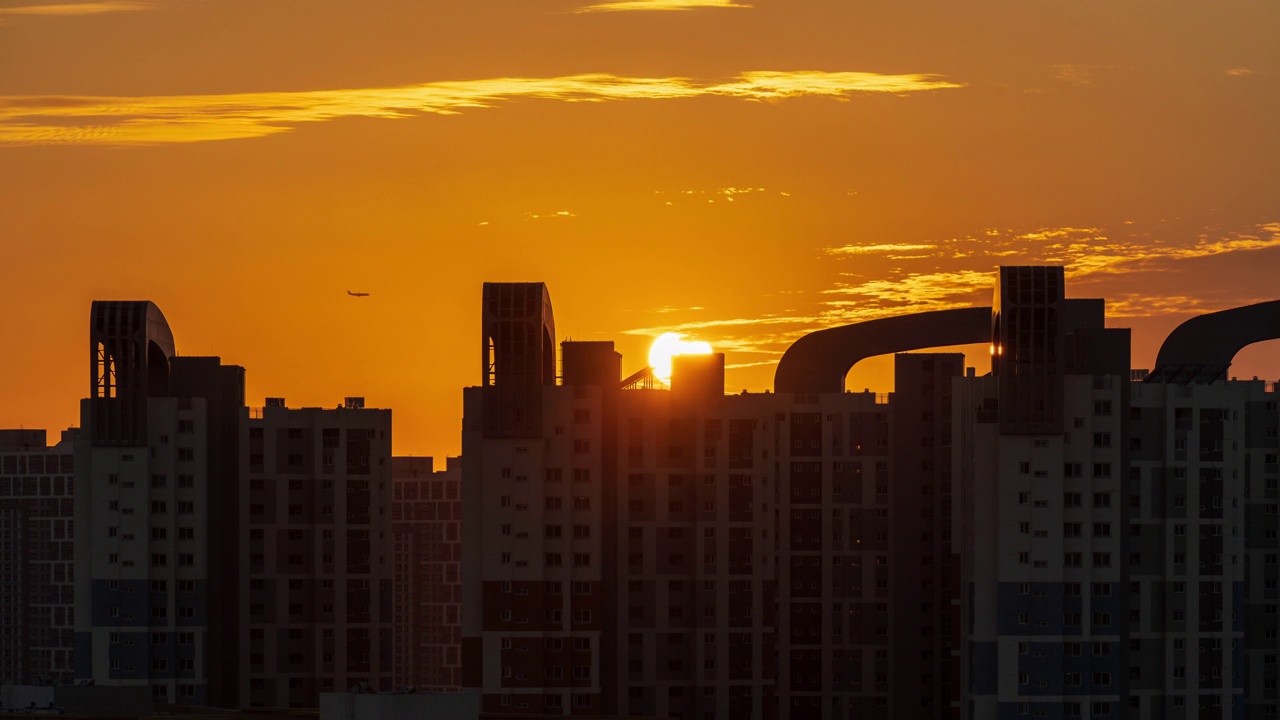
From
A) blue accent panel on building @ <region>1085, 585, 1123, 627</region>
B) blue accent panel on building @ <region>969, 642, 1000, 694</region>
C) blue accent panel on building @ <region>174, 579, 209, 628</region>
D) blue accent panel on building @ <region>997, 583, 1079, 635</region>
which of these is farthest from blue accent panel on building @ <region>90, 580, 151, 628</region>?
blue accent panel on building @ <region>1085, 585, 1123, 627</region>

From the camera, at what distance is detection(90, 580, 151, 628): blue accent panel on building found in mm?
193625

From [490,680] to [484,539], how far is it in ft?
39.2

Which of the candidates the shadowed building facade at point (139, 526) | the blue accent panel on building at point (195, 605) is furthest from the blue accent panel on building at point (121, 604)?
the blue accent panel on building at point (195, 605)

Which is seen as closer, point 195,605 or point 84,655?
point 84,655

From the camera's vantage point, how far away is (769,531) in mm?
198750

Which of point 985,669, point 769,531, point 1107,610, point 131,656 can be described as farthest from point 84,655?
point 1107,610

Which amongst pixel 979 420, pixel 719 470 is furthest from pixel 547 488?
pixel 979 420

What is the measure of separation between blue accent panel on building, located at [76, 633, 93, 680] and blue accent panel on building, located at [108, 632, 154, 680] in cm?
190

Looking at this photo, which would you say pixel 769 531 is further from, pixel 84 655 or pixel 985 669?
pixel 84 655

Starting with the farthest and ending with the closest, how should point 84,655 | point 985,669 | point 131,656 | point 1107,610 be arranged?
point 131,656
point 84,655
point 1107,610
point 985,669

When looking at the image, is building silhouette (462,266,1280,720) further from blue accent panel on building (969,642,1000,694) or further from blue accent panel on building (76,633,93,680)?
blue accent panel on building (76,633,93,680)

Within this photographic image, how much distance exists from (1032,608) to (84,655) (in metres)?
84.1

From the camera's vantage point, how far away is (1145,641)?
184625mm

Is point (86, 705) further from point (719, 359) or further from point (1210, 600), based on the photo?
point (1210, 600)
